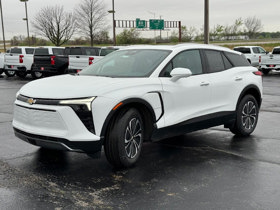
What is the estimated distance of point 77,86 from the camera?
16.2ft

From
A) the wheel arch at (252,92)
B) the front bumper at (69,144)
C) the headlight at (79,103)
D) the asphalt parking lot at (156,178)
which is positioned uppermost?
the headlight at (79,103)

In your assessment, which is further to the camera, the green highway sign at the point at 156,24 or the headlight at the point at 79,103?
the green highway sign at the point at 156,24

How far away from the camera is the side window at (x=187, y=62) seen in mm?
5861

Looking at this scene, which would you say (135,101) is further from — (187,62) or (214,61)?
(214,61)

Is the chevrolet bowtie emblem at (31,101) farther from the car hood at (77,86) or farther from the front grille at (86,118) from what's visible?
the front grille at (86,118)

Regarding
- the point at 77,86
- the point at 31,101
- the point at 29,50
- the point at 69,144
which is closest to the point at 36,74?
the point at 29,50

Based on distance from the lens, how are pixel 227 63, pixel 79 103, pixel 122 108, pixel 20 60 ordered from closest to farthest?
pixel 79 103 → pixel 122 108 → pixel 227 63 → pixel 20 60

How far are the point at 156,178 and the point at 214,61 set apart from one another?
2.74 metres

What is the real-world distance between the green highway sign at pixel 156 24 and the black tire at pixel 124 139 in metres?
48.2

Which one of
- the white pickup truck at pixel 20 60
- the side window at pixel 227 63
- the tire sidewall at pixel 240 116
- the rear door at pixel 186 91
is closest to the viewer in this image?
the rear door at pixel 186 91

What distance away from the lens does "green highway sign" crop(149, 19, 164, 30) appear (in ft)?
172

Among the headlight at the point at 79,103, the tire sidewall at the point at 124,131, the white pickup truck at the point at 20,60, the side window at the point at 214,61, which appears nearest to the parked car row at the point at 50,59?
the white pickup truck at the point at 20,60

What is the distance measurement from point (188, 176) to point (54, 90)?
2003 mm

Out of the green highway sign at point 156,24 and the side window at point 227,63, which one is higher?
the green highway sign at point 156,24
